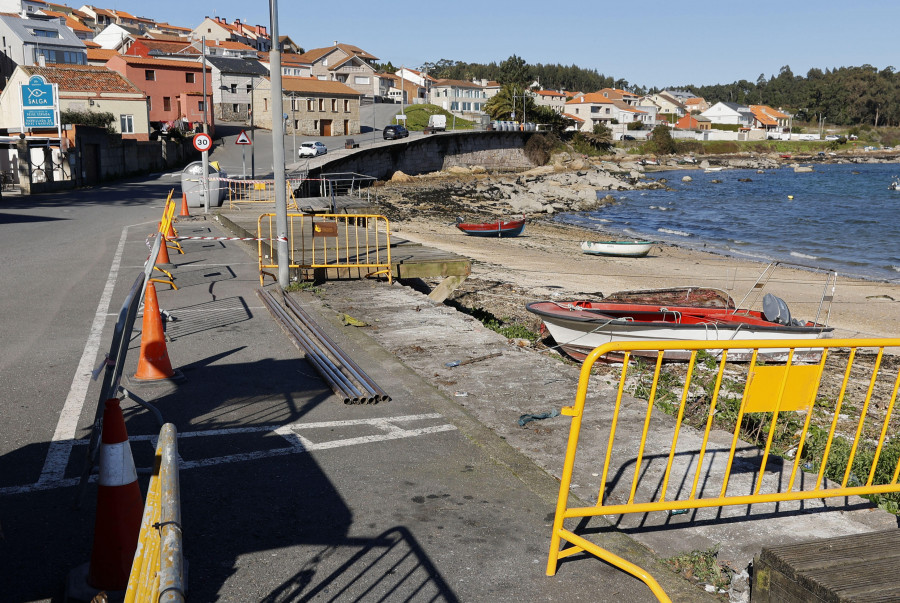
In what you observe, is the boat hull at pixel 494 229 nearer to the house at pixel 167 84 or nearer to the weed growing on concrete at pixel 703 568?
the weed growing on concrete at pixel 703 568

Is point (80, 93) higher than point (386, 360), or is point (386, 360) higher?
point (80, 93)

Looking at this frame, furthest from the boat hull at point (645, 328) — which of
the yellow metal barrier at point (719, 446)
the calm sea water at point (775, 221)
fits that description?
the calm sea water at point (775, 221)

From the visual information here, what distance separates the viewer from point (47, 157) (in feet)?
112

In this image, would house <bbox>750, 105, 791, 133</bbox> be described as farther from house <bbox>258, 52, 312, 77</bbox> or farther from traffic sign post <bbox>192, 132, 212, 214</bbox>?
traffic sign post <bbox>192, 132, 212, 214</bbox>

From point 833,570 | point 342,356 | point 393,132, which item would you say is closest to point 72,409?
point 342,356

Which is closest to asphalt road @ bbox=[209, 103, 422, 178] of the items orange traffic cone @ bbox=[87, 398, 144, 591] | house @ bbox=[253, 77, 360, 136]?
house @ bbox=[253, 77, 360, 136]

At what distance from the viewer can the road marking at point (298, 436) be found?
5.65m

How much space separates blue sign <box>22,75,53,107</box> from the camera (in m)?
34.7

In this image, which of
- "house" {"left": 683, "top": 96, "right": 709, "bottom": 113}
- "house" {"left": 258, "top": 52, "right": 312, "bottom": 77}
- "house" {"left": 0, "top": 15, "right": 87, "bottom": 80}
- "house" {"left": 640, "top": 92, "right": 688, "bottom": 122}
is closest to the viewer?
"house" {"left": 0, "top": 15, "right": 87, "bottom": 80}

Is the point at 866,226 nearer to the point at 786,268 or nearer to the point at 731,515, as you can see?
the point at 786,268

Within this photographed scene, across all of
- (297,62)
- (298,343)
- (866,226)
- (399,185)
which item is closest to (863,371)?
(298,343)

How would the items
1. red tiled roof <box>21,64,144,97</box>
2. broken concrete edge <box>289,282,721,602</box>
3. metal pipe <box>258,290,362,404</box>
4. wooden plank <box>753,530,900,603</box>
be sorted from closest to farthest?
wooden plank <box>753,530,900,603</box>
broken concrete edge <box>289,282,721,602</box>
metal pipe <box>258,290,362,404</box>
red tiled roof <box>21,64,144,97</box>

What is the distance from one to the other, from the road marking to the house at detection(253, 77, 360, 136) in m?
74.7

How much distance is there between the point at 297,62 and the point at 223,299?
10612cm
